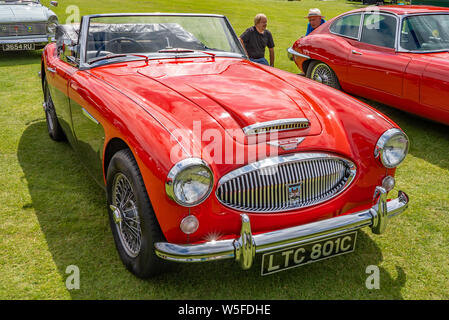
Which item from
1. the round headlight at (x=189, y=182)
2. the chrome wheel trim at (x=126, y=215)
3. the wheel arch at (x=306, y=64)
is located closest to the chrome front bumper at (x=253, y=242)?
the round headlight at (x=189, y=182)

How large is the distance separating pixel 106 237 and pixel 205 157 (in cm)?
127

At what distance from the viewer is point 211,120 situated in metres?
2.48

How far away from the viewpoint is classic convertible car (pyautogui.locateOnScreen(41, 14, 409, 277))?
7.15ft

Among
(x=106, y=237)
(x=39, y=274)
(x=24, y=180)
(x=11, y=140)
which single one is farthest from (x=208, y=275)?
(x=11, y=140)

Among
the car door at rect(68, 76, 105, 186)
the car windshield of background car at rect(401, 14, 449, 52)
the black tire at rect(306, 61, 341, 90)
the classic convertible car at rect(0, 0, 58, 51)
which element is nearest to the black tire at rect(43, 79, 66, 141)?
the car door at rect(68, 76, 105, 186)

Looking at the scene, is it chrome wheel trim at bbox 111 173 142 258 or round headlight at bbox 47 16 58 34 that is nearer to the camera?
chrome wheel trim at bbox 111 173 142 258

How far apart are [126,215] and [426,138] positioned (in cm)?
389

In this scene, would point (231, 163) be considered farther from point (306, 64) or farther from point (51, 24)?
point (51, 24)

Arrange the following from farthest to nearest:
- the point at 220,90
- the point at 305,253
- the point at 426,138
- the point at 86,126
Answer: the point at 426,138
the point at 86,126
the point at 220,90
the point at 305,253

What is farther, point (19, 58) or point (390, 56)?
point (19, 58)

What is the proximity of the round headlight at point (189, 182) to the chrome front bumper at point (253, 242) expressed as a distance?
0.80 feet

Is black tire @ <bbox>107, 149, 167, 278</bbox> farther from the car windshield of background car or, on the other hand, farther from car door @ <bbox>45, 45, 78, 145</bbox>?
the car windshield of background car

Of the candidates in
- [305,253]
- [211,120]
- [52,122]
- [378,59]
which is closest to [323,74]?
[378,59]
